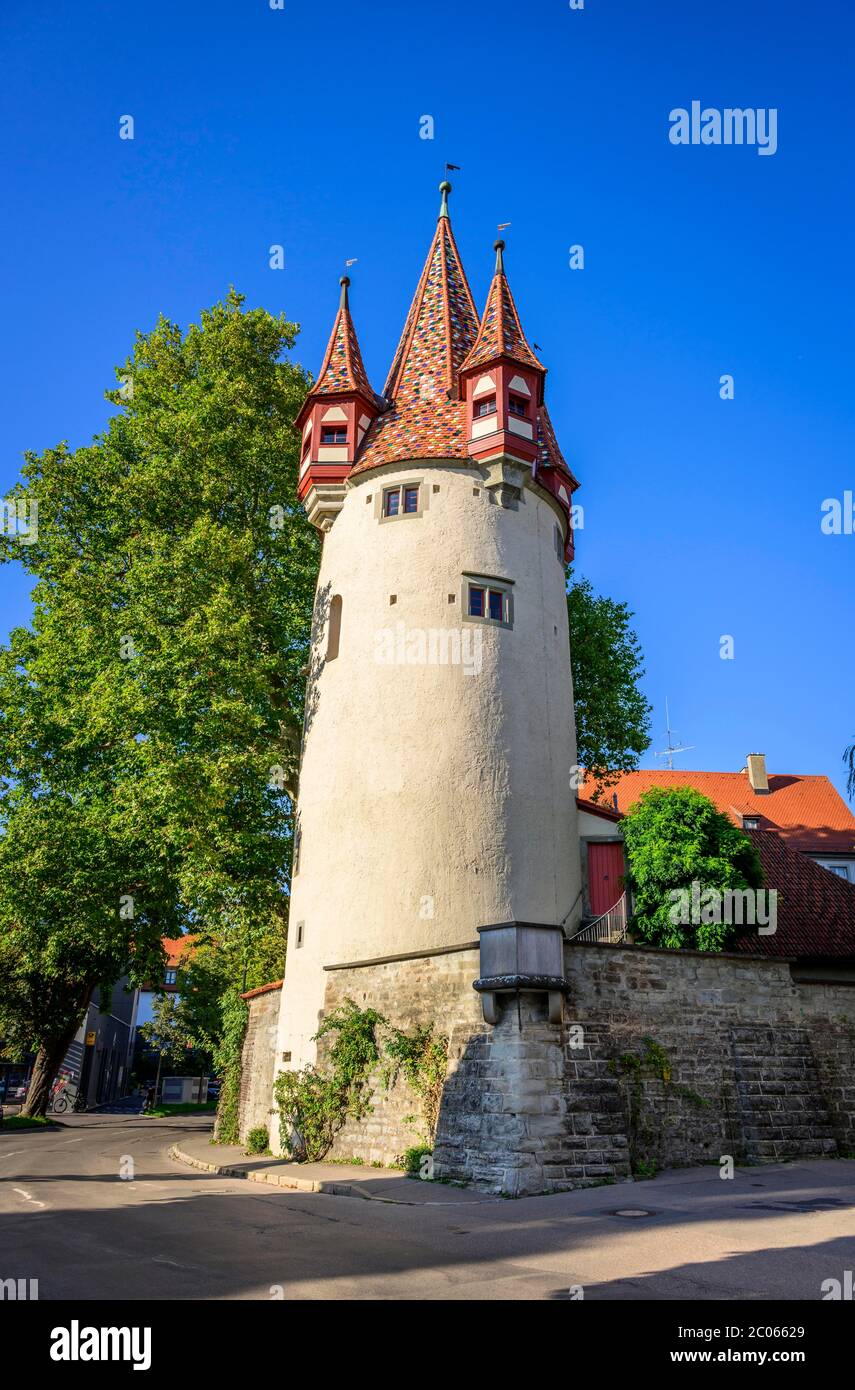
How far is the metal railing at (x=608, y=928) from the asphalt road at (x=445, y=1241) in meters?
6.38

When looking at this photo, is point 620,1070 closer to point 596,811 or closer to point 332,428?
point 596,811

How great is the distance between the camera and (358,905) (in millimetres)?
19234

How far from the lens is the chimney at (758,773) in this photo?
49219 mm

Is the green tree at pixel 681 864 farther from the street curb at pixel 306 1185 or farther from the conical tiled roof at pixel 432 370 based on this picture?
the conical tiled roof at pixel 432 370

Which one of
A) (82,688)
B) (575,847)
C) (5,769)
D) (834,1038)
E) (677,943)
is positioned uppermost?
(82,688)

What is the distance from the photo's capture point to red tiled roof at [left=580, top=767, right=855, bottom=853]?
45.7 m

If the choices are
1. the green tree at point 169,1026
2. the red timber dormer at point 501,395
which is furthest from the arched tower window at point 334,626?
the green tree at point 169,1026

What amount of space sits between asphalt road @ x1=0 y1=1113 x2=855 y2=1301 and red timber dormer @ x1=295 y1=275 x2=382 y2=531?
1550 cm

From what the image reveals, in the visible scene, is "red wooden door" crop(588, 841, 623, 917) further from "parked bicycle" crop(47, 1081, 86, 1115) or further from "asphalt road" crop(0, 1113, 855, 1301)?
"parked bicycle" crop(47, 1081, 86, 1115)

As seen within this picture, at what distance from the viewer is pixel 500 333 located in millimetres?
24047

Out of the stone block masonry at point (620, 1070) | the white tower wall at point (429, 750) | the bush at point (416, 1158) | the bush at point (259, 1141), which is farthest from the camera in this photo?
the bush at point (259, 1141)

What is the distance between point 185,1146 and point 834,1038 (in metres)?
16.3
